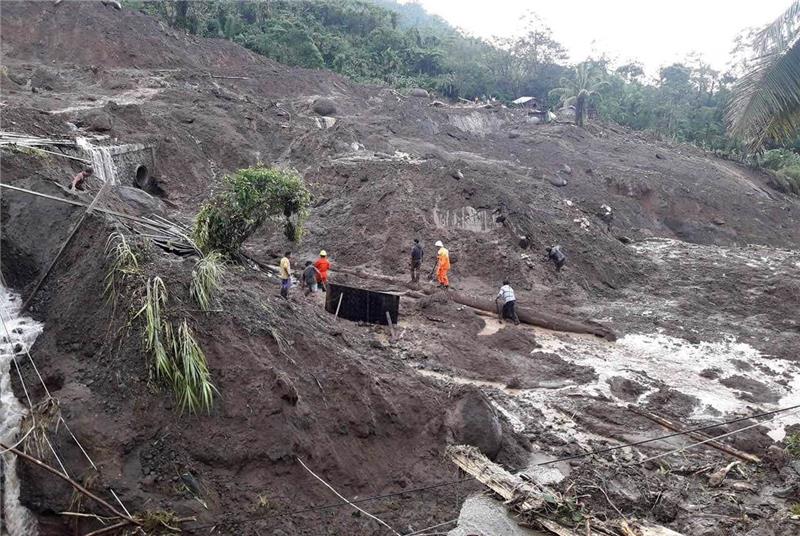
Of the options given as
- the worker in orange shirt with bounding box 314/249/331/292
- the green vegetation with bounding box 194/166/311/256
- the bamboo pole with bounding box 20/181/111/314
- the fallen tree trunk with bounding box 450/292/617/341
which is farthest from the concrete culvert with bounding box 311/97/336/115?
the bamboo pole with bounding box 20/181/111/314

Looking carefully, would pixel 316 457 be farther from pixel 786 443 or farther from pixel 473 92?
pixel 473 92

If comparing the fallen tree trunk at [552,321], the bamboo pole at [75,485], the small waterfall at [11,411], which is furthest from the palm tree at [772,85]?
the small waterfall at [11,411]

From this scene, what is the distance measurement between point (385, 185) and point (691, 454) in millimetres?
12228

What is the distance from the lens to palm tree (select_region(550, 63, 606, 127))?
4038 cm

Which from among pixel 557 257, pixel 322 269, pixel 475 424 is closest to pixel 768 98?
pixel 475 424

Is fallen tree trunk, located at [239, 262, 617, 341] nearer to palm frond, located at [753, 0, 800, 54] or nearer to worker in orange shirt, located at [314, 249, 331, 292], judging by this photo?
worker in orange shirt, located at [314, 249, 331, 292]

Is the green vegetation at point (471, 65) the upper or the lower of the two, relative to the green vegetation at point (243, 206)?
upper

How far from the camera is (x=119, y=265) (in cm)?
758

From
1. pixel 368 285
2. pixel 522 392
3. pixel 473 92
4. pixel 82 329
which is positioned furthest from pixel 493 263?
pixel 473 92

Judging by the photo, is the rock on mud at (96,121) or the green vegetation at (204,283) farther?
the rock on mud at (96,121)

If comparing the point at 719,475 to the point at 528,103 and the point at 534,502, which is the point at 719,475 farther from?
the point at 528,103

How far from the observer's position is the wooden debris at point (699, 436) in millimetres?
9320

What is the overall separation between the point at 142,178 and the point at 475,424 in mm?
16642

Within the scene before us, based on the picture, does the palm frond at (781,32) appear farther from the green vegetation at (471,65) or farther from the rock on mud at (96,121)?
the green vegetation at (471,65)
